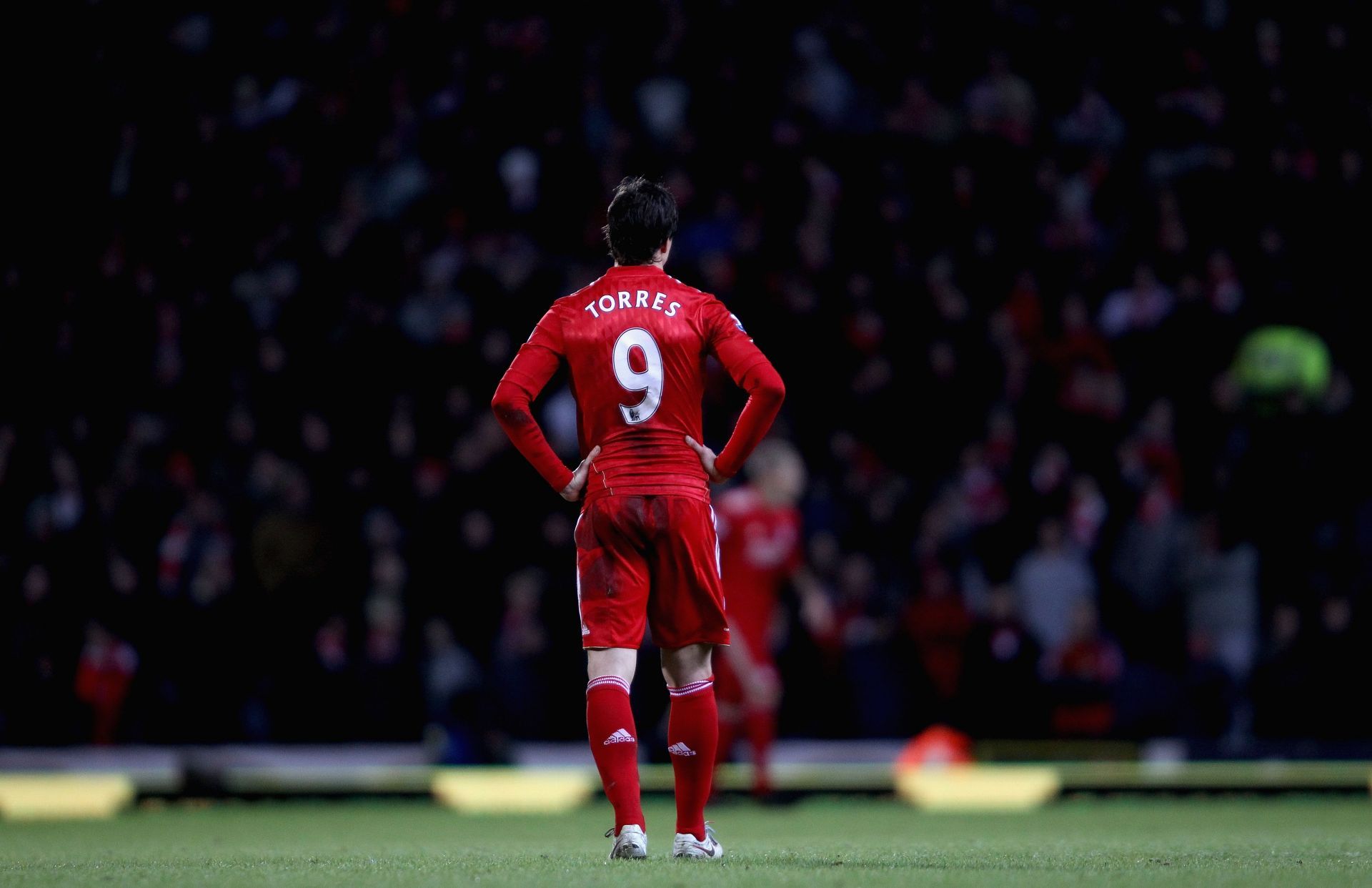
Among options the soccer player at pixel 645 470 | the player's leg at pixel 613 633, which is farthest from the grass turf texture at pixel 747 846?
the soccer player at pixel 645 470

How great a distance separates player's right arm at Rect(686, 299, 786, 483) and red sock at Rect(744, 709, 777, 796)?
4.27 m

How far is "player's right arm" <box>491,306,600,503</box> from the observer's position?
5.11 meters

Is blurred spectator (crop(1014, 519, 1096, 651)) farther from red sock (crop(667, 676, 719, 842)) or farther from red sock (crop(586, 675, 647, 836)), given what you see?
red sock (crop(586, 675, 647, 836))

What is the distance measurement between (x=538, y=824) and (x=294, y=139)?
7.65 metres

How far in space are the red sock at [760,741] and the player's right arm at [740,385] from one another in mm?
4270

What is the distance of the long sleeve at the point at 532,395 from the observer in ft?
16.8

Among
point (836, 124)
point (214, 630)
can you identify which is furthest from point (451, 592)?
point (836, 124)

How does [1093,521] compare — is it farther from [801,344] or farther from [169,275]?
[169,275]

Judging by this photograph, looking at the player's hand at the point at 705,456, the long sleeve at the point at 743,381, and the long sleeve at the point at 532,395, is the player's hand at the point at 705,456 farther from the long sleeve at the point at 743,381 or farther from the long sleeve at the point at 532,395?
the long sleeve at the point at 532,395

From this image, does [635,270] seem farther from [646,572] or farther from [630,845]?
[630,845]

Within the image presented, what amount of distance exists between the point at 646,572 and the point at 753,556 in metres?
4.01

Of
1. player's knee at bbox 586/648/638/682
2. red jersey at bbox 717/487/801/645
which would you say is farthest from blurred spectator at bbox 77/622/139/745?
player's knee at bbox 586/648/638/682

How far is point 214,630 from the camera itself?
11.3 m

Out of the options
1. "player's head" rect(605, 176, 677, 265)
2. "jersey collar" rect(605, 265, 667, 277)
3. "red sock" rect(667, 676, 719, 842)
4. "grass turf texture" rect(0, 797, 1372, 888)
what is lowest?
"grass turf texture" rect(0, 797, 1372, 888)
